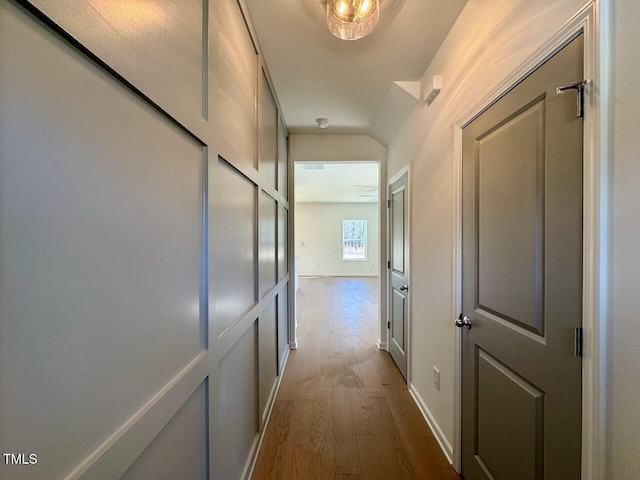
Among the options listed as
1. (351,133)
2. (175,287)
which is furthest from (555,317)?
(351,133)

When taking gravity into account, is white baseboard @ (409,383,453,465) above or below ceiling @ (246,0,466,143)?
below

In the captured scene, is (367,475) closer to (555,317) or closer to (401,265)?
(555,317)

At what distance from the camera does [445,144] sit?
5.61 feet

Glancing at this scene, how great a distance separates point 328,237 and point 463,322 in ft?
26.6

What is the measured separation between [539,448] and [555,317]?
52cm

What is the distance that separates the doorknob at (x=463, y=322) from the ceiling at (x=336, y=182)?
8.61 feet

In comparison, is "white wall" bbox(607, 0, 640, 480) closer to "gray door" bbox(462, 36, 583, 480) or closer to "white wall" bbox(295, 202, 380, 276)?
"gray door" bbox(462, 36, 583, 480)

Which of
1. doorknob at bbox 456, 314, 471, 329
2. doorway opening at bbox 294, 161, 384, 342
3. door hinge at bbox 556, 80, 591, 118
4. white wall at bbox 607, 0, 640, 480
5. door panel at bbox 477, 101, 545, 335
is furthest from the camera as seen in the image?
doorway opening at bbox 294, 161, 384, 342

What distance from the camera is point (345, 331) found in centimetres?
395

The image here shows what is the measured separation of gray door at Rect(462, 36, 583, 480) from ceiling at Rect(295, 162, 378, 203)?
2.58 m

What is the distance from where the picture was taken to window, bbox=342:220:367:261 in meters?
9.60

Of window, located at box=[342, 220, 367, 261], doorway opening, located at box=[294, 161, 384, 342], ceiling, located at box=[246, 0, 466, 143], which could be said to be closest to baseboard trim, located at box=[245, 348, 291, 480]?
ceiling, located at box=[246, 0, 466, 143]

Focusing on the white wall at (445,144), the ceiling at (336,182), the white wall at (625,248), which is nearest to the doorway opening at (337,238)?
the ceiling at (336,182)

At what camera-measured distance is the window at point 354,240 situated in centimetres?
960
